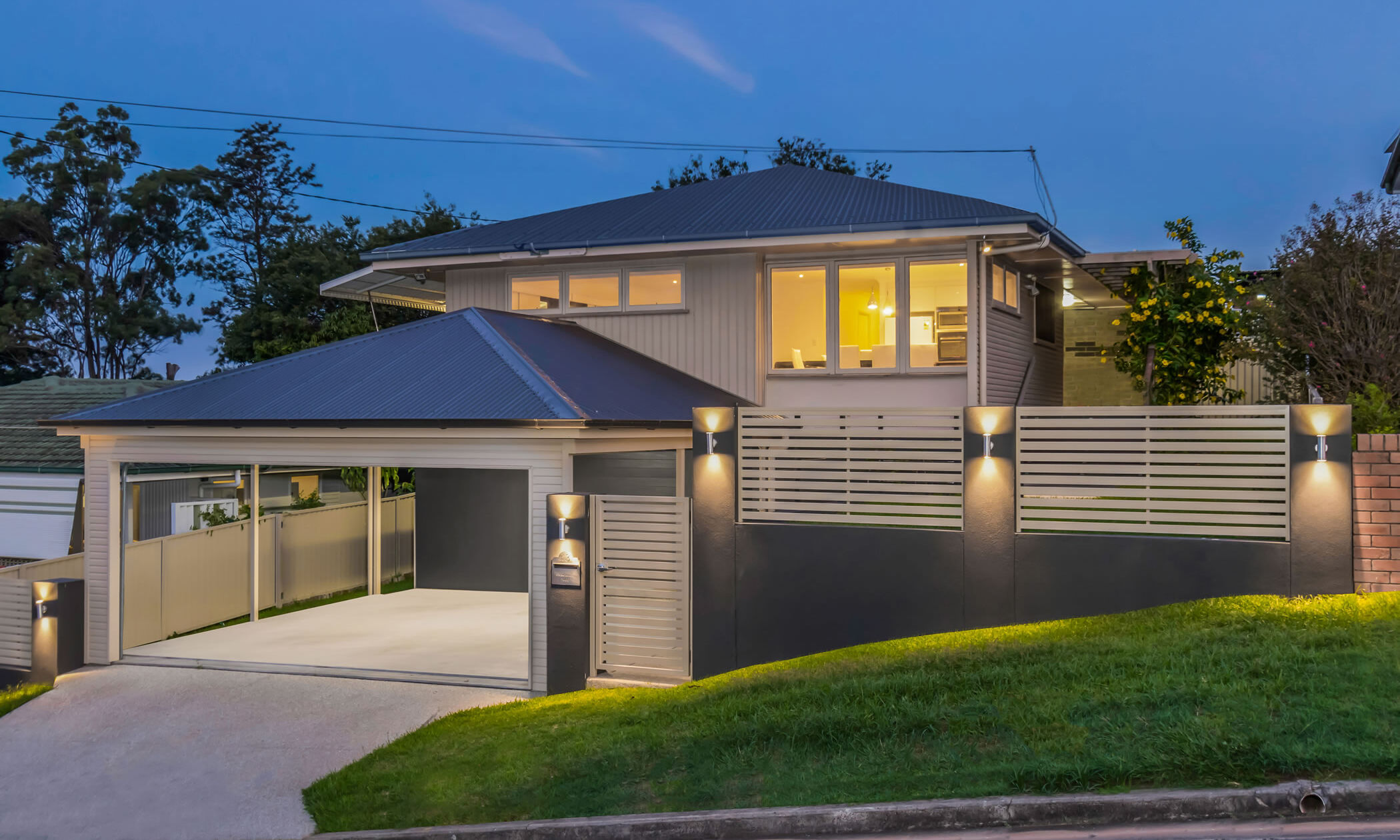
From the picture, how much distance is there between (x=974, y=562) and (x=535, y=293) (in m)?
9.20

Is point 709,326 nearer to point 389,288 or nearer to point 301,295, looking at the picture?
point 389,288

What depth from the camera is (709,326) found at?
15.1m

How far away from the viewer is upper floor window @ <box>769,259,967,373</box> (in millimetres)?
14172

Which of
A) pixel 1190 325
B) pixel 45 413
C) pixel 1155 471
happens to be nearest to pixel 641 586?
pixel 1155 471

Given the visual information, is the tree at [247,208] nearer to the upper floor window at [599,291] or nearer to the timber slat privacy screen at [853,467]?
the upper floor window at [599,291]

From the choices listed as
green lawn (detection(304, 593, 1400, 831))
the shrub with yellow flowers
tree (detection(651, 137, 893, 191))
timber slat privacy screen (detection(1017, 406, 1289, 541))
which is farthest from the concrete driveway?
tree (detection(651, 137, 893, 191))

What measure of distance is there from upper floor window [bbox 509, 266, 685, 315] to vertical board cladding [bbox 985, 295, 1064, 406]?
4.43 meters

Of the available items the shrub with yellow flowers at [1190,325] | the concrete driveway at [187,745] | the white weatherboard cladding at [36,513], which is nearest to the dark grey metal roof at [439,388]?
the concrete driveway at [187,745]

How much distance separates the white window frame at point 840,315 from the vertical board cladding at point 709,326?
0.24 metres

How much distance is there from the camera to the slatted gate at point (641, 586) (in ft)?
32.8

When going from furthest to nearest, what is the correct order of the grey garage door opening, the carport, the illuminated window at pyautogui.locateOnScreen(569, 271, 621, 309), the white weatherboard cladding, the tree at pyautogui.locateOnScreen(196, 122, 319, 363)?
1. the tree at pyautogui.locateOnScreen(196, 122, 319, 363)
2. the white weatherboard cladding
3. the illuminated window at pyautogui.locateOnScreen(569, 271, 621, 309)
4. the grey garage door opening
5. the carport

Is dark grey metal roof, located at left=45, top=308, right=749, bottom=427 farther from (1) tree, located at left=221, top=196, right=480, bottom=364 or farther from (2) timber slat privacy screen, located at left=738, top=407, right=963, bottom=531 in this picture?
(1) tree, located at left=221, top=196, right=480, bottom=364

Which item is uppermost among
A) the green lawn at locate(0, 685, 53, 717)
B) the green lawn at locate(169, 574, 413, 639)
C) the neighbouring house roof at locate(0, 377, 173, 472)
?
the neighbouring house roof at locate(0, 377, 173, 472)

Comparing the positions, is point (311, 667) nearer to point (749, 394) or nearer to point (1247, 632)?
point (749, 394)
